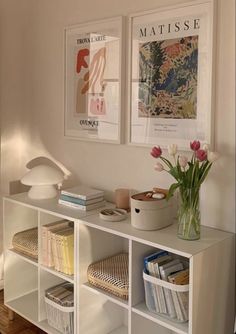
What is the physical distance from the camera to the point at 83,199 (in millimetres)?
2168

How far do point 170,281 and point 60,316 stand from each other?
0.83m

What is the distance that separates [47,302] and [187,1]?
1.76 m

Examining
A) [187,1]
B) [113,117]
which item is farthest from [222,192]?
[187,1]

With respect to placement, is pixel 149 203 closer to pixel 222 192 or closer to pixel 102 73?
pixel 222 192

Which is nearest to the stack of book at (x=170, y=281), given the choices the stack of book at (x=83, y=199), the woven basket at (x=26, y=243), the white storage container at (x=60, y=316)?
the stack of book at (x=83, y=199)

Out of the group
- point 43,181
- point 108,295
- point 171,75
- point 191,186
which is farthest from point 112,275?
point 171,75

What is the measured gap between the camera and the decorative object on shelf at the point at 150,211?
1814 mm

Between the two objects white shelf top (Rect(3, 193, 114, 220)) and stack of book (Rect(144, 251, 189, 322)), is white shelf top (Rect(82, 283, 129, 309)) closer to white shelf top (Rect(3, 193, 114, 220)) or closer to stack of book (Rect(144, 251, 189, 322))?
stack of book (Rect(144, 251, 189, 322))

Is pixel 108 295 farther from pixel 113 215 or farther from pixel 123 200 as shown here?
pixel 123 200

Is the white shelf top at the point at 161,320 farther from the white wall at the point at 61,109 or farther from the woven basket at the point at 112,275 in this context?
the white wall at the point at 61,109

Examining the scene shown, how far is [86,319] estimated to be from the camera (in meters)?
2.12

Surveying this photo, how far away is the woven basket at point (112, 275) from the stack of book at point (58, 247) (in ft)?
0.48

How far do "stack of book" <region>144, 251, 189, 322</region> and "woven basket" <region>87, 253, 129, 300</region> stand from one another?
174mm

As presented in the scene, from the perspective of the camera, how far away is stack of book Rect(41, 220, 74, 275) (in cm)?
217
